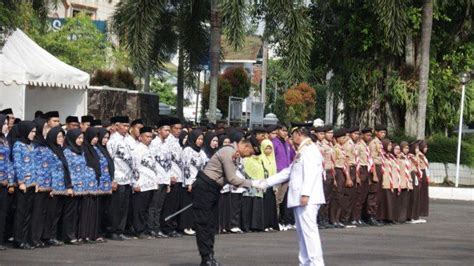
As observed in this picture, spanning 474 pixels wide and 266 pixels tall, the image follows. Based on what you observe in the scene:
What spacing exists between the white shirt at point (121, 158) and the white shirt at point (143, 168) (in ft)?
0.42

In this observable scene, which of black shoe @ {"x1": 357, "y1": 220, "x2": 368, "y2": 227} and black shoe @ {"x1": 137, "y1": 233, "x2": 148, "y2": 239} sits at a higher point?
black shoe @ {"x1": 137, "y1": 233, "x2": 148, "y2": 239}

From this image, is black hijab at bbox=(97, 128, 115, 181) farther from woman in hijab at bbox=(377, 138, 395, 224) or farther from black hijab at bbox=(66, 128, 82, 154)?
woman in hijab at bbox=(377, 138, 395, 224)

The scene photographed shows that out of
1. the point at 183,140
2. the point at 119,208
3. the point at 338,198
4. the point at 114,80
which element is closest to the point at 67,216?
the point at 119,208

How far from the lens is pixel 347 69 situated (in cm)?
3919

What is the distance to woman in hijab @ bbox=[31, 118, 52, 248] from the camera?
16828mm

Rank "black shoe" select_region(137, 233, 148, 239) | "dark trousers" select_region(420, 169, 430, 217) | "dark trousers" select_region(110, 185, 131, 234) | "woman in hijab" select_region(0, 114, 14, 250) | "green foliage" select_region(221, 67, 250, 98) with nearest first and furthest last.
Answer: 1. "woman in hijab" select_region(0, 114, 14, 250)
2. "dark trousers" select_region(110, 185, 131, 234)
3. "black shoe" select_region(137, 233, 148, 239)
4. "dark trousers" select_region(420, 169, 430, 217)
5. "green foliage" select_region(221, 67, 250, 98)

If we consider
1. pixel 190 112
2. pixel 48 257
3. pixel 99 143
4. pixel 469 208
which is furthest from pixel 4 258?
pixel 190 112

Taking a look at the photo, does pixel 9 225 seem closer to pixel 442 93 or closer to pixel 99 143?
pixel 99 143

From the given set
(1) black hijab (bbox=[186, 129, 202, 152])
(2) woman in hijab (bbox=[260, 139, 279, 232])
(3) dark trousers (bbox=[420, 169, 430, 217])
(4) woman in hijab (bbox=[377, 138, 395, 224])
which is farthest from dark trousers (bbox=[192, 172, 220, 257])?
(3) dark trousers (bbox=[420, 169, 430, 217])

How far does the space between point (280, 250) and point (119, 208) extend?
2900 millimetres

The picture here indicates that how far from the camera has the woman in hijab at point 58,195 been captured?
1711 cm

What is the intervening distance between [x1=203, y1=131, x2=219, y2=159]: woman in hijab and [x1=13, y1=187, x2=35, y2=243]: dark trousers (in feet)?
14.1

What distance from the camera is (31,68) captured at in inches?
1061

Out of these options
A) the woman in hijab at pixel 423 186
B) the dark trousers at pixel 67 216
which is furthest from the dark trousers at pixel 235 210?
the woman in hijab at pixel 423 186
